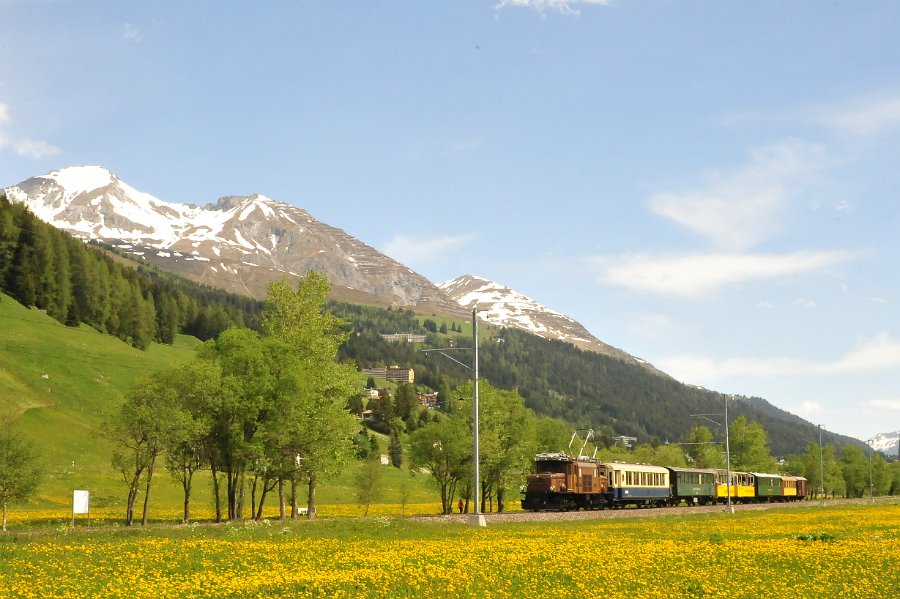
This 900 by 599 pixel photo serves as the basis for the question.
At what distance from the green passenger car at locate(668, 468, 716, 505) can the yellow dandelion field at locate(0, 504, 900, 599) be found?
5628 cm

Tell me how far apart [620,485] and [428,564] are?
59679 millimetres

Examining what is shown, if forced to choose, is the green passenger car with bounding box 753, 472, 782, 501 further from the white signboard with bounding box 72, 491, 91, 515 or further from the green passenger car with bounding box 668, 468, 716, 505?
the white signboard with bounding box 72, 491, 91, 515

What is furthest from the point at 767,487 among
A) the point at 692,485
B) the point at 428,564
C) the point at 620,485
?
the point at 428,564

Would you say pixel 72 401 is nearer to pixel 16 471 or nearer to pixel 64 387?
pixel 64 387

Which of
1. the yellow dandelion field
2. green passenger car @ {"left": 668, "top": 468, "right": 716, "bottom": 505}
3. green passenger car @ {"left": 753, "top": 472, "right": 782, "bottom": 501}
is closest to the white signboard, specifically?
the yellow dandelion field

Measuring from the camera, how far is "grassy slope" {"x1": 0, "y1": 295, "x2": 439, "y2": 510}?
9425cm

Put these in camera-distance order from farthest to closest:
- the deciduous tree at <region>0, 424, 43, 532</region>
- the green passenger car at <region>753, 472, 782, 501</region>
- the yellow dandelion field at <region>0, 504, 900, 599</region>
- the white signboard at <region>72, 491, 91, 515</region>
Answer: the green passenger car at <region>753, 472, 782, 501</region>, the deciduous tree at <region>0, 424, 43, 532</region>, the white signboard at <region>72, 491, 91, 515</region>, the yellow dandelion field at <region>0, 504, 900, 599</region>

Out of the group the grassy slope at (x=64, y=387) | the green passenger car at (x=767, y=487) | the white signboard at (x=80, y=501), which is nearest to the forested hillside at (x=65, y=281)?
the grassy slope at (x=64, y=387)

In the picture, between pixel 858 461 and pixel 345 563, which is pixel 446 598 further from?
pixel 858 461

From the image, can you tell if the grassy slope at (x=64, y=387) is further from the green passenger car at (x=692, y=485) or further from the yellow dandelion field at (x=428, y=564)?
the green passenger car at (x=692, y=485)

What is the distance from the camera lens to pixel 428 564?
79.5 ft

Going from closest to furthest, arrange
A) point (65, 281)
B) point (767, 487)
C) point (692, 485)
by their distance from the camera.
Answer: point (692, 485)
point (767, 487)
point (65, 281)

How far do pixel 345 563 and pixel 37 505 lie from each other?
63549mm

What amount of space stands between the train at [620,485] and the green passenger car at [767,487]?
0.13 meters
